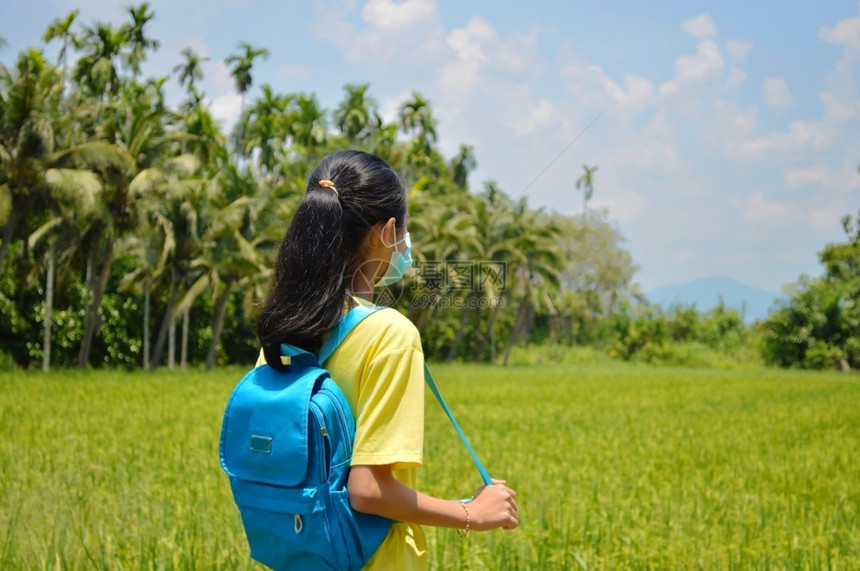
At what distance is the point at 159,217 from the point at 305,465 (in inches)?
749

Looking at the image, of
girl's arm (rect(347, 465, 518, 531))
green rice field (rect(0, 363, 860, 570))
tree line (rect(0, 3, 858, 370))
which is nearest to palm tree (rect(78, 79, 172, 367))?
tree line (rect(0, 3, 858, 370))

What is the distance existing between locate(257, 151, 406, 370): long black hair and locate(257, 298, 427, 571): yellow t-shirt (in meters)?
0.07

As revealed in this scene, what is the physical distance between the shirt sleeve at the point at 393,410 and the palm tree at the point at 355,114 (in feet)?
111

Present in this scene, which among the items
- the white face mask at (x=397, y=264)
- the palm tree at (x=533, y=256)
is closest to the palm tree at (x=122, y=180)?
the palm tree at (x=533, y=256)

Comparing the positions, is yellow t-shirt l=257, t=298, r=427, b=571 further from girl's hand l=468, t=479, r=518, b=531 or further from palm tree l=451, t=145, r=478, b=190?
palm tree l=451, t=145, r=478, b=190

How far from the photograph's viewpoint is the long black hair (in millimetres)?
1411

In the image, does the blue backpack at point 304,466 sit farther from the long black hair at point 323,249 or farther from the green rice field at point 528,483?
the green rice field at point 528,483

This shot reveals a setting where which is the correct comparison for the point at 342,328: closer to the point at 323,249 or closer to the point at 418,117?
the point at 323,249

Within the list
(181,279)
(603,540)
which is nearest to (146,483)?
(603,540)

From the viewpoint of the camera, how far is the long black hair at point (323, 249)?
1411mm

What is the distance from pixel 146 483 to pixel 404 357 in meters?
4.52

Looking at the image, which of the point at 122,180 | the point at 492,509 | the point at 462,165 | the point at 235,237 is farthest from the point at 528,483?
the point at 462,165

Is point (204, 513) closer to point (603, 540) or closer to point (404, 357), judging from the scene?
point (603, 540)

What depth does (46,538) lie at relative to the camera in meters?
3.59
